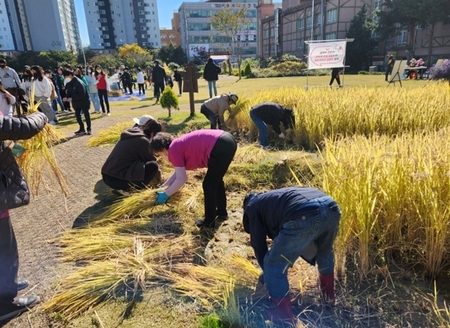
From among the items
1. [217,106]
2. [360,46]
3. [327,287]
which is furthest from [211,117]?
[360,46]

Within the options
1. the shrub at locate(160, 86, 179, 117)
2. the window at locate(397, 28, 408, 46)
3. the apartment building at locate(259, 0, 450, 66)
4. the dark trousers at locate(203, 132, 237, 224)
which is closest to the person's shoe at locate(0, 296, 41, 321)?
the dark trousers at locate(203, 132, 237, 224)

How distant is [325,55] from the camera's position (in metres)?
10.7

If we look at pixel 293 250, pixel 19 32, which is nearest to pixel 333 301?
pixel 293 250

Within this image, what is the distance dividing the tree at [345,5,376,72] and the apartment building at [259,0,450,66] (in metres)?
1.74

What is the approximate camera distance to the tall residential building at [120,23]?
87250 millimetres

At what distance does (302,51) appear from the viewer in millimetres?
47906

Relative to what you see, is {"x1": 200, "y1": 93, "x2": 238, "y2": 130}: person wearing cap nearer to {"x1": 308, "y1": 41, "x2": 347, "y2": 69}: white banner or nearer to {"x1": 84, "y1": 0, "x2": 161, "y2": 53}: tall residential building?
{"x1": 308, "y1": 41, "x2": 347, "y2": 69}: white banner

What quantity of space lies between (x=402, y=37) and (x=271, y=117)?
127 ft

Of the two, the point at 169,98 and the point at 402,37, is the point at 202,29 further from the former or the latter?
the point at 169,98

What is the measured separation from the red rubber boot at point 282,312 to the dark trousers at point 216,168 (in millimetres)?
1360

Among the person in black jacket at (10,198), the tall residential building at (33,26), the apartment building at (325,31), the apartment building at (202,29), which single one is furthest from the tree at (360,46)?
the tall residential building at (33,26)

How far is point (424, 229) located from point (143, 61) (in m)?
59.0

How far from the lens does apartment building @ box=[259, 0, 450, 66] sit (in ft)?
106

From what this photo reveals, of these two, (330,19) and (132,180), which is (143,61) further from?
(132,180)
